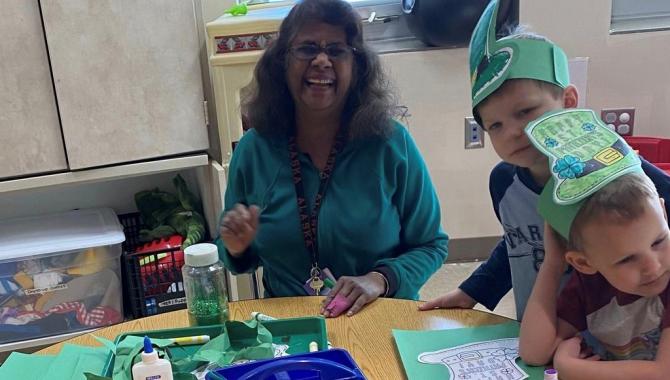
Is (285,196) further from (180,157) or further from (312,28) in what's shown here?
(180,157)

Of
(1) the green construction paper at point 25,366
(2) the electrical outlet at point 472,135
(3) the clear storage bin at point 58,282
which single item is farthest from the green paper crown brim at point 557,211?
(2) the electrical outlet at point 472,135

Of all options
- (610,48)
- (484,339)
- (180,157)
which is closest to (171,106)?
(180,157)

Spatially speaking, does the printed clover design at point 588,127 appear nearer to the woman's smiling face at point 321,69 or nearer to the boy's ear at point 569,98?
the boy's ear at point 569,98

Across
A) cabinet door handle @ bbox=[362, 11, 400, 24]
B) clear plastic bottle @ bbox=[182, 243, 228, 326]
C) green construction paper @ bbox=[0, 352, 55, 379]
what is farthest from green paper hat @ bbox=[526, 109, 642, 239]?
cabinet door handle @ bbox=[362, 11, 400, 24]

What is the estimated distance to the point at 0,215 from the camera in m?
2.17

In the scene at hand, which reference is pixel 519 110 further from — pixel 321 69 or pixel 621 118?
pixel 621 118

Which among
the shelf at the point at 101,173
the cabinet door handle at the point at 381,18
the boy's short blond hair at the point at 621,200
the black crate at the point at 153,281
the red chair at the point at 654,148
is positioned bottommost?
the black crate at the point at 153,281

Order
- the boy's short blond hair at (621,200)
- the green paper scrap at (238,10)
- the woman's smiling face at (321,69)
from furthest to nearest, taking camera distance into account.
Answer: the green paper scrap at (238,10)
the woman's smiling face at (321,69)
the boy's short blond hair at (621,200)

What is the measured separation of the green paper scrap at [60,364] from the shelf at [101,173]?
87 centimetres

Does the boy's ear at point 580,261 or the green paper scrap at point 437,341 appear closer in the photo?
the boy's ear at point 580,261

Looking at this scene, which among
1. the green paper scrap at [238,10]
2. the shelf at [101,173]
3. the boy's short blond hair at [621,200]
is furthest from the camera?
the green paper scrap at [238,10]

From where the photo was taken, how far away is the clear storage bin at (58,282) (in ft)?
6.15

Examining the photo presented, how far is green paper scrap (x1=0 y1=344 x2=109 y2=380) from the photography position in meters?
1.00

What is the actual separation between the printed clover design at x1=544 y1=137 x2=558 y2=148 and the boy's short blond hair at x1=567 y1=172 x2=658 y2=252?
81 millimetres
